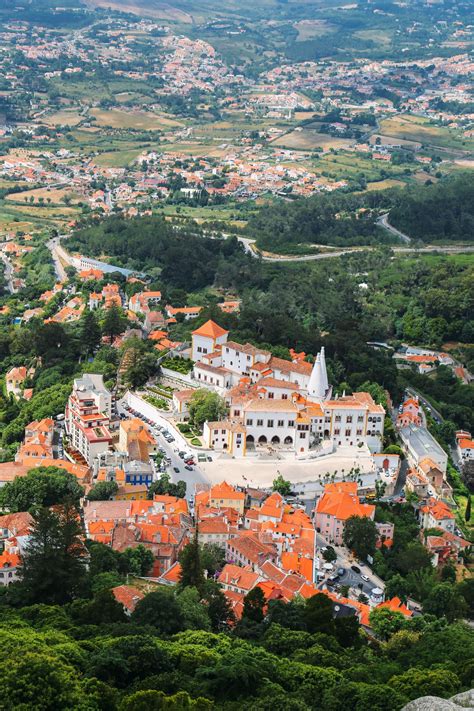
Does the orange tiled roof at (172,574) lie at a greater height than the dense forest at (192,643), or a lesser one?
lesser

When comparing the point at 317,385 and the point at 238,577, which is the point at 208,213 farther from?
the point at 238,577

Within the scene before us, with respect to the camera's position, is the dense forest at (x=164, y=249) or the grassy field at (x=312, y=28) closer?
the dense forest at (x=164, y=249)

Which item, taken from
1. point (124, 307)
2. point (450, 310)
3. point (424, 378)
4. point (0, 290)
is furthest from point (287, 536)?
point (0, 290)

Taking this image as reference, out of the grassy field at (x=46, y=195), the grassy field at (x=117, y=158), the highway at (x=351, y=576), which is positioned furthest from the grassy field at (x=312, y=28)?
the highway at (x=351, y=576)

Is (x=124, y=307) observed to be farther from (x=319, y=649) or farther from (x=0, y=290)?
(x=319, y=649)

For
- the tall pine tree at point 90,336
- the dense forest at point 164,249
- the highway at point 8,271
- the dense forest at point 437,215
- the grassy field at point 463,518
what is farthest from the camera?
the dense forest at point 437,215

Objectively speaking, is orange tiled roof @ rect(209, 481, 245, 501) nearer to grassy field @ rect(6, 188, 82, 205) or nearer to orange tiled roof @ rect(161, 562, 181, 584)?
orange tiled roof @ rect(161, 562, 181, 584)

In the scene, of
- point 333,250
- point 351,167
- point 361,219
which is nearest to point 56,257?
point 333,250

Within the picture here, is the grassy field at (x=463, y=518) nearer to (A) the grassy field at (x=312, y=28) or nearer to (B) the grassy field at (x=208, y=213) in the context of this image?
(B) the grassy field at (x=208, y=213)

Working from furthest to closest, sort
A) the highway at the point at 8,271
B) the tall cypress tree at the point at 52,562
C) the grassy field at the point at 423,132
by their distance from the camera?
the grassy field at the point at 423,132, the highway at the point at 8,271, the tall cypress tree at the point at 52,562
